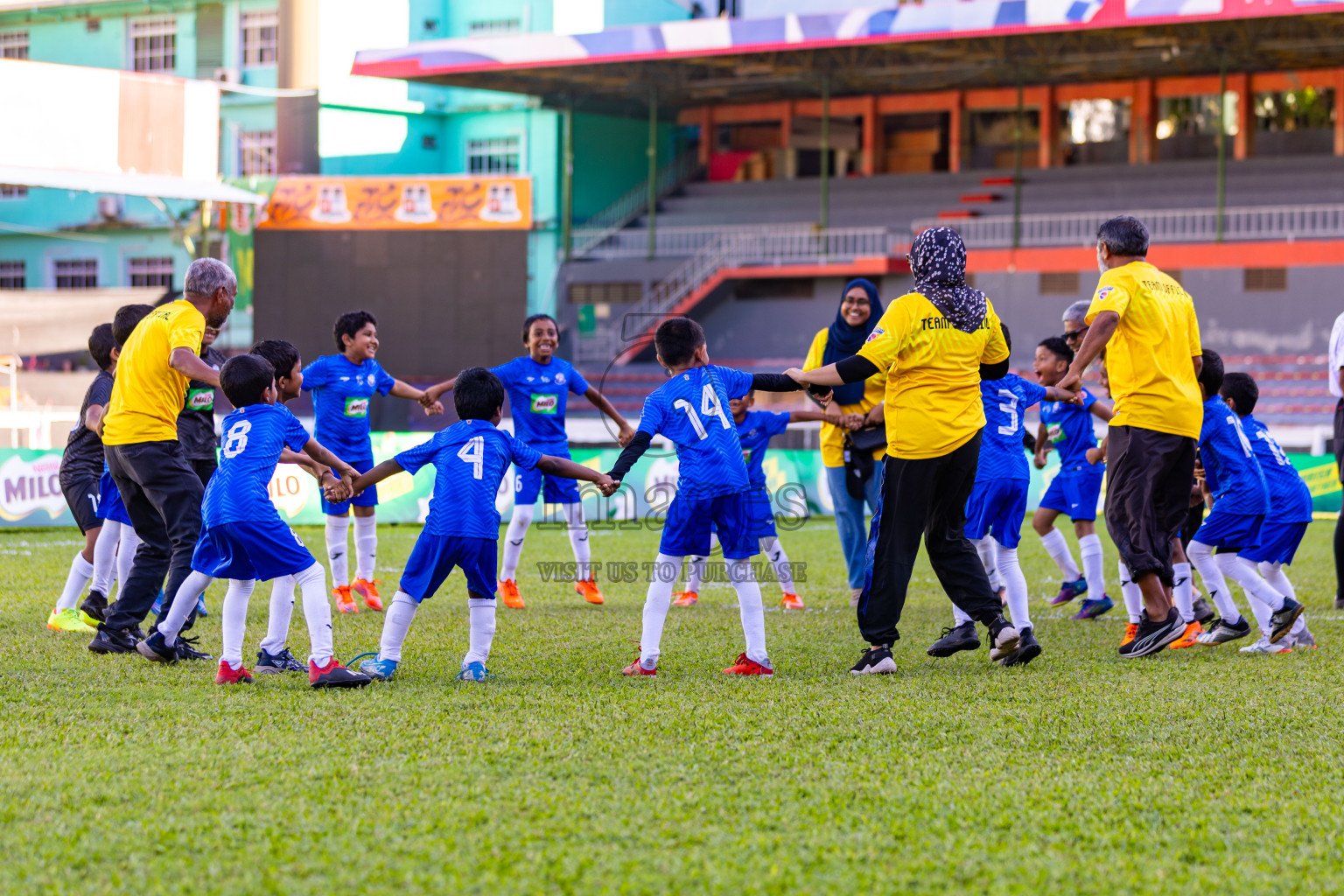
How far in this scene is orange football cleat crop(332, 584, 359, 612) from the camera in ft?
29.2

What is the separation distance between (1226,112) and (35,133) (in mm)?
27088

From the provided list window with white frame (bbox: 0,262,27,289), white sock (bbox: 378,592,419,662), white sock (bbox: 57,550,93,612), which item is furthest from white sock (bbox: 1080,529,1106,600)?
window with white frame (bbox: 0,262,27,289)

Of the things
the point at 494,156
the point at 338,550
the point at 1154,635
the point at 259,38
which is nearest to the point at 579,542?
the point at 338,550

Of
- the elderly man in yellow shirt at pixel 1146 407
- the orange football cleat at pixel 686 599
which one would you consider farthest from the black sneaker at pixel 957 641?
the orange football cleat at pixel 686 599

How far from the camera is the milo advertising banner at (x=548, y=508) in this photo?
14.8 meters

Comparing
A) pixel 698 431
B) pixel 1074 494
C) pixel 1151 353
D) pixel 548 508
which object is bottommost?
pixel 548 508

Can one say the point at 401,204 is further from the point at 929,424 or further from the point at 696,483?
the point at 929,424

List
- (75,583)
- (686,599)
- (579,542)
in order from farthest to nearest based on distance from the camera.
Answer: (579,542), (686,599), (75,583)

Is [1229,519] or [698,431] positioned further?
[1229,519]

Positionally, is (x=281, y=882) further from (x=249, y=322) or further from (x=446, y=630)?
(x=249, y=322)

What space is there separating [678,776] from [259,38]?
36.8 metres

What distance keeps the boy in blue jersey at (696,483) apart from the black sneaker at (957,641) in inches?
33.6

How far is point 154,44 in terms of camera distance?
3834 centimetres

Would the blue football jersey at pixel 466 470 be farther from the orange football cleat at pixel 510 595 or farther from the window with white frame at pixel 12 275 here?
the window with white frame at pixel 12 275
